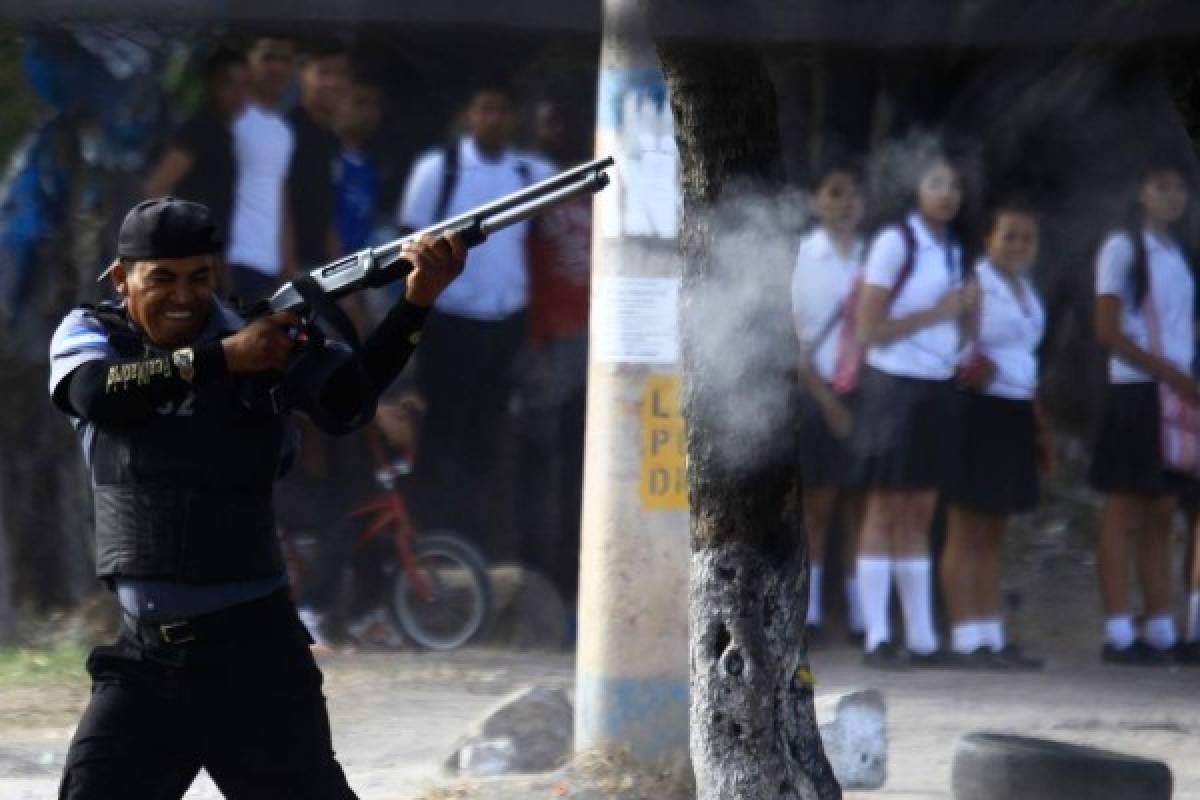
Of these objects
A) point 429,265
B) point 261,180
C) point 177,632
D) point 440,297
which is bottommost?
point 177,632

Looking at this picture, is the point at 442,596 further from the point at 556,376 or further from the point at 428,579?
the point at 556,376

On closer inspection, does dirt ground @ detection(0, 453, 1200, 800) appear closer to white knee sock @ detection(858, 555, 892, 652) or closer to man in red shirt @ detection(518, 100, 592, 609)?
white knee sock @ detection(858, 555, 892, 652)

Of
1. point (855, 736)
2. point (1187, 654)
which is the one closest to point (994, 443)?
point (1187, 654)

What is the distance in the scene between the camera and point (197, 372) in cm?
402

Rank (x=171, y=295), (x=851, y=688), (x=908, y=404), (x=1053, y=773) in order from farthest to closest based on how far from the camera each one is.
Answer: (x=908, y=404) → (x=851, y=688) → (x=1053, y=773) → (x=171, y=295)

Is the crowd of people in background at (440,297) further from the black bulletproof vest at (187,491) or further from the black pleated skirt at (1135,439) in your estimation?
the black bulletproof vest at (187,491)

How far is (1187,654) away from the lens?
29.3ft

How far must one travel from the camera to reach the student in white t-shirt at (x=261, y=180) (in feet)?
28.1

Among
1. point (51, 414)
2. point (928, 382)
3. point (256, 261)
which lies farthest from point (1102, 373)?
point (51, 414)

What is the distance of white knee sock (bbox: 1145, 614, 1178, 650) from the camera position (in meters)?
8.93

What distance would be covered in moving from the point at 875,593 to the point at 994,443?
2.52ft

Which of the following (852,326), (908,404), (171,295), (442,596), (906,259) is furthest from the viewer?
(442,596)

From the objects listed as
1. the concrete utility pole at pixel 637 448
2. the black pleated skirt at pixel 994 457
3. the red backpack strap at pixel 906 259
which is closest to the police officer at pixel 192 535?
the concrete utility pole at pixel 637 448

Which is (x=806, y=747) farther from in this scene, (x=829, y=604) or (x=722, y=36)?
(x=829, y=604)
